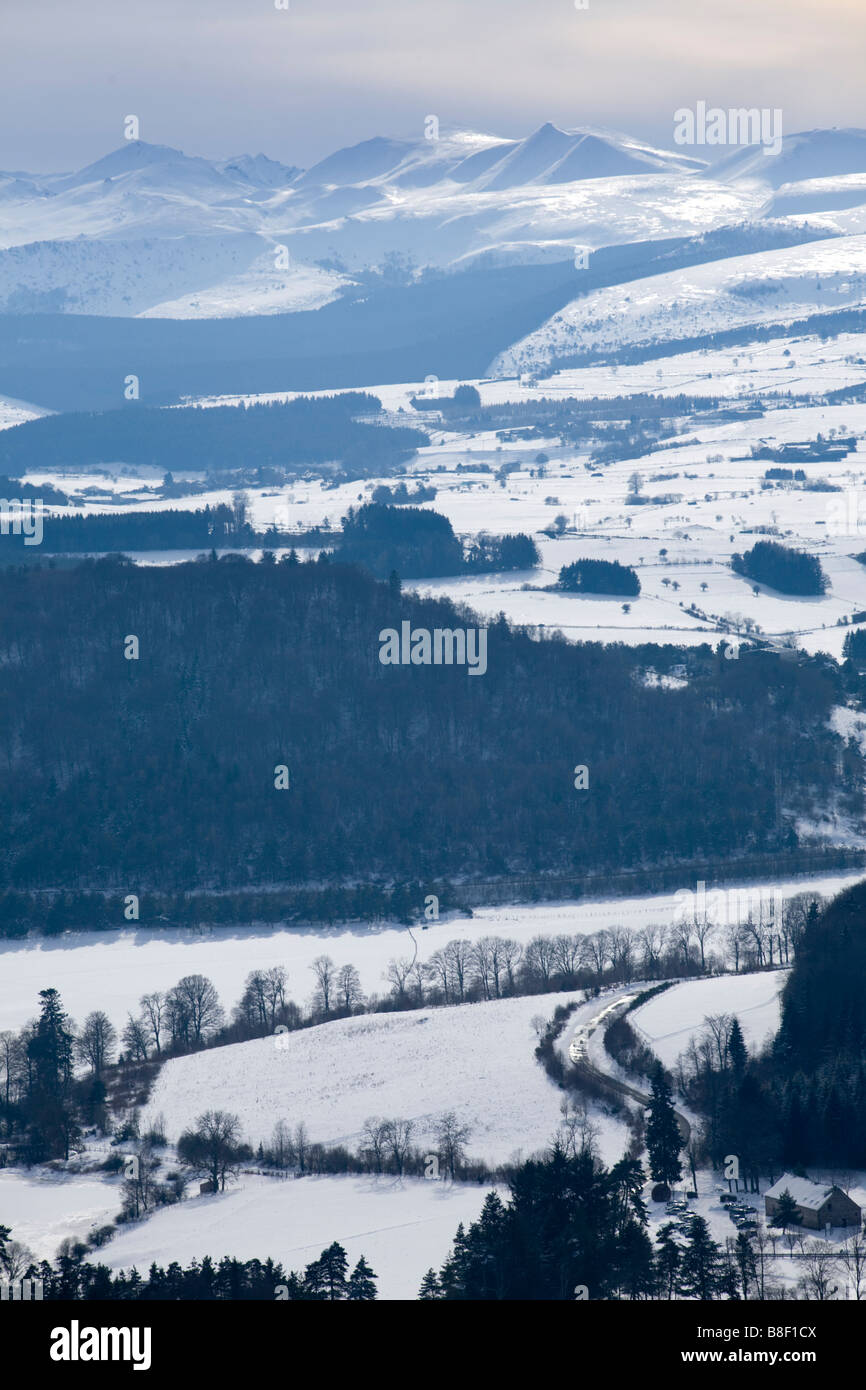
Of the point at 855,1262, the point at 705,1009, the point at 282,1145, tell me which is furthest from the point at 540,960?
the point at 855,1262

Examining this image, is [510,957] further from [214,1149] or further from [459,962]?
[214,1149]

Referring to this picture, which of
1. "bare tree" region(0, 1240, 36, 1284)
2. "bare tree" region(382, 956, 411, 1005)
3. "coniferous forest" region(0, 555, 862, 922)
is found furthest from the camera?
"coniferous forest" region(0, 555, 862, 922)

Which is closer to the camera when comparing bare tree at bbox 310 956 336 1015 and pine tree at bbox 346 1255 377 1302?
pine tree at bbox 346 1255 377 1302

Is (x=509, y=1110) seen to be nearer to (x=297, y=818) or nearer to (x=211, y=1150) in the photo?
(x=211, y=1150)

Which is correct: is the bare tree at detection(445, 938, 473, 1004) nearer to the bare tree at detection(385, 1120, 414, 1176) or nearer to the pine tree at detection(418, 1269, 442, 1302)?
the bare tree at detection(385, 1120, 414, 1176)

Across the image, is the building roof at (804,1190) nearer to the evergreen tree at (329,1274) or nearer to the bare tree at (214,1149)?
the evergreen tree at (329,1274)

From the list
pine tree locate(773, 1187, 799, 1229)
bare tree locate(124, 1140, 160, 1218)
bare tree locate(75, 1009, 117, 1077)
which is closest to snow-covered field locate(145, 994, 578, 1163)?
bare tree locate(124, 1140, 160, 1218)

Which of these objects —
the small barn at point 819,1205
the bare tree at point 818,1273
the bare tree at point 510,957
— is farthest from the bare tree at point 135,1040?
the bare tree at point 818,1273
